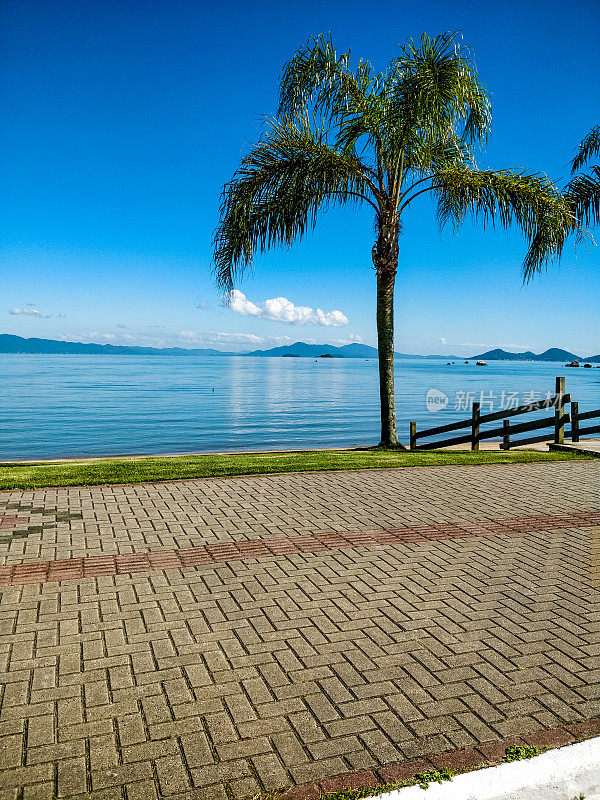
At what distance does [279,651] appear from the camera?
3885 millimetres

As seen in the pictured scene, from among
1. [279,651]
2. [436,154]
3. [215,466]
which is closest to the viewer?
[279,651]

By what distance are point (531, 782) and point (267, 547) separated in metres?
3.53

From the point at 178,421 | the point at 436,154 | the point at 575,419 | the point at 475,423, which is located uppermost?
the point at 436,154

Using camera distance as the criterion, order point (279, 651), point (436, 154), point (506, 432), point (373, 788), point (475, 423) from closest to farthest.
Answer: point (373, 788) → point (279, 651) → point (436, 154) → point (475, 423) → point (506, 432)

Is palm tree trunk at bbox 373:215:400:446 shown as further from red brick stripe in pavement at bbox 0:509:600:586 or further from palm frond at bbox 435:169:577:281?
red brick stripe in pavement at bbox 0:509:600:586

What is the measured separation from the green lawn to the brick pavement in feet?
6.76

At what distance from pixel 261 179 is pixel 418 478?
6.99 metres

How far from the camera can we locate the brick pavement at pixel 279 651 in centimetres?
Answer: 289

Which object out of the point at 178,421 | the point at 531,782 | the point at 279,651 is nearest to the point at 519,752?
the point at 531,782

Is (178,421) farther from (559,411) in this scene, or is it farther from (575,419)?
(575,419)

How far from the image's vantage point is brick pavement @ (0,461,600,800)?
9.48ft

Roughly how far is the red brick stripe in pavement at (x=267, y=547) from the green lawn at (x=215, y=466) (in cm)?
360

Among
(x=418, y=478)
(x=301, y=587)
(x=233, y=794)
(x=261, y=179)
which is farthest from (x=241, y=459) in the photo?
(x=233, y=794)

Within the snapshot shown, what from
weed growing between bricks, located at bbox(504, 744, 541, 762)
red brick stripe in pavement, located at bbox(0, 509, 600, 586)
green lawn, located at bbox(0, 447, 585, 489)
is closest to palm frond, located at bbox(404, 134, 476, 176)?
green lawn, located at bbox(0, 447, 585, 489)
